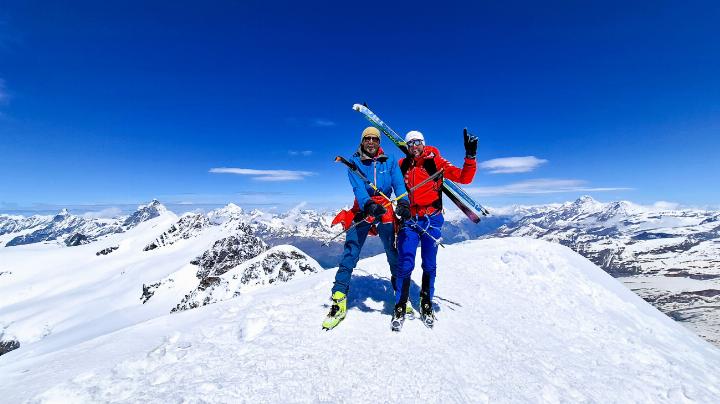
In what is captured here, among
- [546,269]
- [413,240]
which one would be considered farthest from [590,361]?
[546,269]

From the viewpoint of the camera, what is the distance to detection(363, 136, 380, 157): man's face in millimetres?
→ 8219

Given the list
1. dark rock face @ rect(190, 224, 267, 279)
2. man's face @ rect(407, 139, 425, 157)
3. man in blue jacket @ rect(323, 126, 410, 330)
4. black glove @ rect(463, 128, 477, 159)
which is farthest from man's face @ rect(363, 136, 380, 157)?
dark rock face @ rect(190, 224, 267, 279)

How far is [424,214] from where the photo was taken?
28.7 feet

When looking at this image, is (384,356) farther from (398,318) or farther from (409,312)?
(409,312)

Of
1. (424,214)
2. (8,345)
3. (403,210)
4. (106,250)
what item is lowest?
(8,345)

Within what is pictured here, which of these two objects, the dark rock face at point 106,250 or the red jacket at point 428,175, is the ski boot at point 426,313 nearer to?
the red jacket at point 428,175

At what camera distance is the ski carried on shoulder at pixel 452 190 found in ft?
37.0

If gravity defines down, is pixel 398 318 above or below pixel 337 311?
below

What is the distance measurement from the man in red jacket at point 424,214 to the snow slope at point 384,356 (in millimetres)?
745

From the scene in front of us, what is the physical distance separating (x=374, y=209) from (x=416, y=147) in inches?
A: 90.0

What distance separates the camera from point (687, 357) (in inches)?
318

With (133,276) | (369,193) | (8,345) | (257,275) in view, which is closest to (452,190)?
(369,193)

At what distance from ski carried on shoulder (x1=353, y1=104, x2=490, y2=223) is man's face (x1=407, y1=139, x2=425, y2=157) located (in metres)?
2.45

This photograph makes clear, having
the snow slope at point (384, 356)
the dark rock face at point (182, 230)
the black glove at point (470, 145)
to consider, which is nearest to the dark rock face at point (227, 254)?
the dark rock face at point (182, 230)
